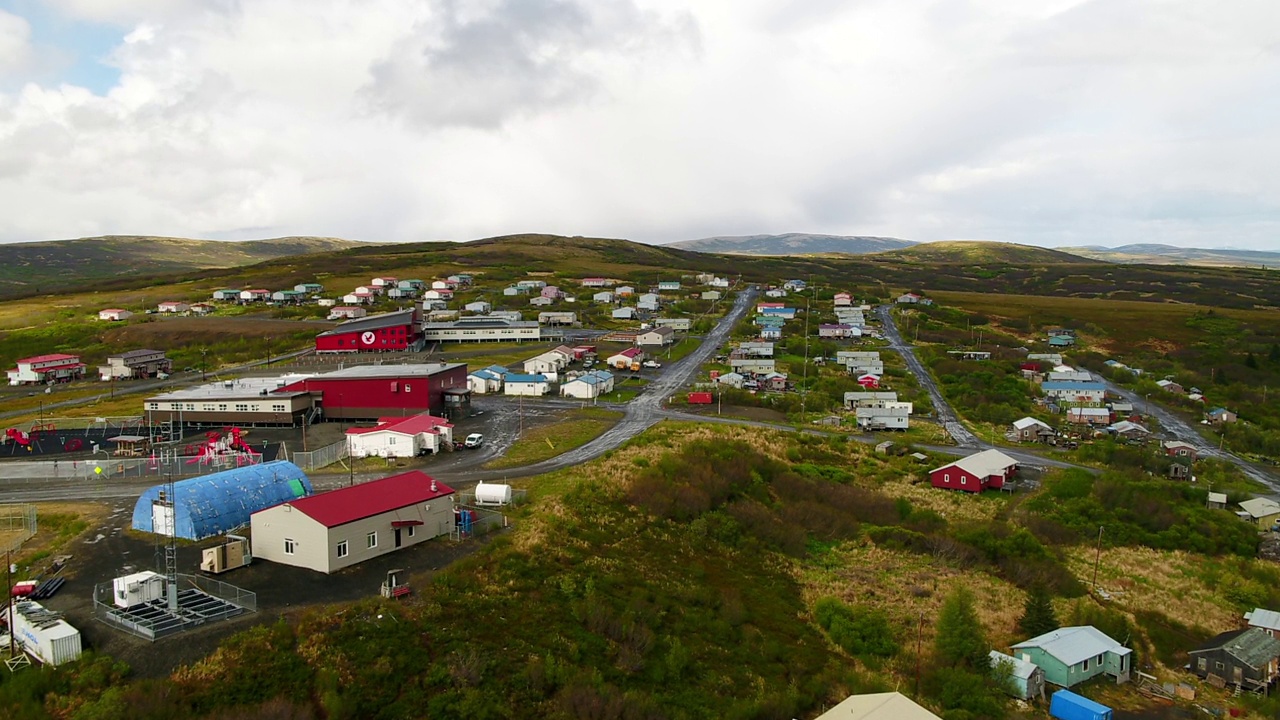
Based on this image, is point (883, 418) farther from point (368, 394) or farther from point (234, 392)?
point (234, 392)

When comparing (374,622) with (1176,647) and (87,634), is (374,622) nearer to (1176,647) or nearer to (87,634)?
(87,634)

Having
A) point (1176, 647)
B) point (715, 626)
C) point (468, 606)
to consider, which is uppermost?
point (468, 606)

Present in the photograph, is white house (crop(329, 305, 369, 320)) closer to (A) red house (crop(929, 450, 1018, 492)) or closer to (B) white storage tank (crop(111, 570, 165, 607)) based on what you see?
(A) red house (crop(929, 450, 1018, 492))

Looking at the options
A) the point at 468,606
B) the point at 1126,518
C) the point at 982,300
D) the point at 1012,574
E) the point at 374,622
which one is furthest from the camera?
the point at 982,300

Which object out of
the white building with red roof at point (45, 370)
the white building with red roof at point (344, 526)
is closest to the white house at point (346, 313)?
the white building with red roof at point (45, 370)

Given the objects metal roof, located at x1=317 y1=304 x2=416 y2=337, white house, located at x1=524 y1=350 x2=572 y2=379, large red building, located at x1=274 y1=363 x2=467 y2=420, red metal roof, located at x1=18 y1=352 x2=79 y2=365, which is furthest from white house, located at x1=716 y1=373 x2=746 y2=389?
red metal roof, located at x1=18 y1=352 x2=79 y2=365

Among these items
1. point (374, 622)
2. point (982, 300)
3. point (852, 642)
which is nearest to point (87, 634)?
point (374, 622)

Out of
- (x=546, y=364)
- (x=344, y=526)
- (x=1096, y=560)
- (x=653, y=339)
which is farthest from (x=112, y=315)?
(x=1096, y=560)
